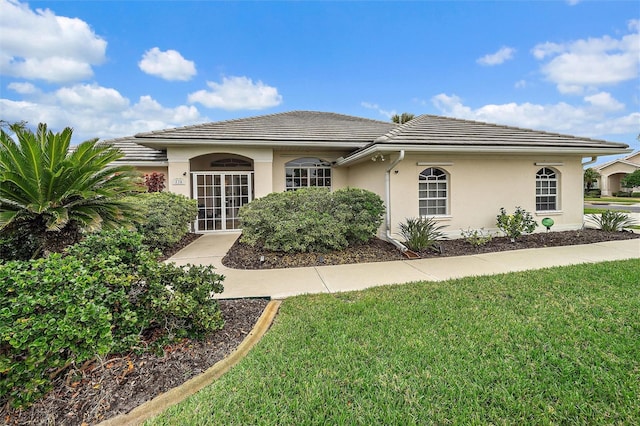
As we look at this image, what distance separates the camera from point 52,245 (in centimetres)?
424

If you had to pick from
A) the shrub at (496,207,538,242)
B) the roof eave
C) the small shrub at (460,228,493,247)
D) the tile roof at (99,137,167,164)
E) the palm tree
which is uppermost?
the tile roof at (99,137,167,164)

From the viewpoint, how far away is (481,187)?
10.8 m

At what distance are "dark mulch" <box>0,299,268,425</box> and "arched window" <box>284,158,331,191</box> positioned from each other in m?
10.5

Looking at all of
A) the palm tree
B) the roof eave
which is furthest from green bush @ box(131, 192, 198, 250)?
the roof eave

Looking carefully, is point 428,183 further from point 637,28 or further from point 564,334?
point 637,28

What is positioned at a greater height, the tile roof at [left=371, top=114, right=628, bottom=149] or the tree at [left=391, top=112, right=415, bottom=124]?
the tree at [left=391, top=112, right=415, bottom=124]

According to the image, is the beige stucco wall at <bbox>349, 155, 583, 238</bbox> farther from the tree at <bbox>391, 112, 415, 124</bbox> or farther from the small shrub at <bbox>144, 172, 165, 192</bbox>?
the tree at <bbox>391, 112, 415, 124</bbox>

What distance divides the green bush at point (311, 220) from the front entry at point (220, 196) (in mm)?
4411

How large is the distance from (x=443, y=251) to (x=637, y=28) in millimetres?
13562

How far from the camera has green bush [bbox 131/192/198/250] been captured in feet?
27.5

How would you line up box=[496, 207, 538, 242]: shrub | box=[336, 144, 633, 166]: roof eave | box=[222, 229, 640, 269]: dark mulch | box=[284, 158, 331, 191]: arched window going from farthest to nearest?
box=[284, 158, 331, 191]: arched window
box=[496, 207, 538, 242]: shrub
box=[336, 144, 633, 166]: roof eave
box=[222, 229, 640, 269]: dark mulch

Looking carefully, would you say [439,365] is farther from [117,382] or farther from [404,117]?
[404,117]

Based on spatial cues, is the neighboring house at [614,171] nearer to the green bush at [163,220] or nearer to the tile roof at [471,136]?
the tile roof at [471,136]

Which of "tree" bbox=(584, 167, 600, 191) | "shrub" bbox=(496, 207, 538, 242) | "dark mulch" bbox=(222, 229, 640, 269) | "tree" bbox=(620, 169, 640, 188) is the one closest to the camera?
"dark mulch" bbox=(222, 229, 640, 269)
